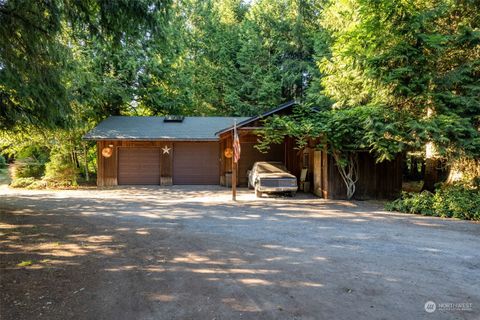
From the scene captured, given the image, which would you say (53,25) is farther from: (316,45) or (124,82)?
(316,45)

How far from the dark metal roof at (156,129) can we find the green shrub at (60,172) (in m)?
2.32

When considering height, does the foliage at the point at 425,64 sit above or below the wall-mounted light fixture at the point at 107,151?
above

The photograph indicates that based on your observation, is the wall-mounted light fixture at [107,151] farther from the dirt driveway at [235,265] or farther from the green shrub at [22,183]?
the dirt driveway at [235,265]

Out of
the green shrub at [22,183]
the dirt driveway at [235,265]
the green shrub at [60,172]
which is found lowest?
the dirt driveway at [235,265]

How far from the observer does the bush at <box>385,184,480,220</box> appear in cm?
934

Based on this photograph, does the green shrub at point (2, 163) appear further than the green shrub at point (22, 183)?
Yes

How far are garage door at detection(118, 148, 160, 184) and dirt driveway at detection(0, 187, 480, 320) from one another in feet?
27.2

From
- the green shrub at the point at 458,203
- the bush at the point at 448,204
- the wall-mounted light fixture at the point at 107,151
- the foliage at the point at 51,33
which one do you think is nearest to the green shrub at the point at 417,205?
the bush at the point at 448,204

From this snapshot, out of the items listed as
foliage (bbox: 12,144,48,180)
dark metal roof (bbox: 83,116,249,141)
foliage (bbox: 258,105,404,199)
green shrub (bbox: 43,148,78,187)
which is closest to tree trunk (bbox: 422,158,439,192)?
foliage (bbox: 258,105,404,199)

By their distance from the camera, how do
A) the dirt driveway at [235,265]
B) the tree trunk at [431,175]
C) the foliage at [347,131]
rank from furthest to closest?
the tree trunk at [431,175]
the foliage at [347,131]
the dirt driveway at [235,265]

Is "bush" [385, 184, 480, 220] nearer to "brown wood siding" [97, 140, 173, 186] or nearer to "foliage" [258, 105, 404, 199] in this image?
"foliage" [258, 105, 404, 199]

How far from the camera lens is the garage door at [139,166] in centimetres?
1794

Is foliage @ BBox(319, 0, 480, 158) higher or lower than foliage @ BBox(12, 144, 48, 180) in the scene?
higher

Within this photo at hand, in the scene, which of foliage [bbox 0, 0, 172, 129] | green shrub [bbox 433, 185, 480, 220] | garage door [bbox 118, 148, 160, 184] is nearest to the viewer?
foliage [bbox 0, 0, 172, 129]
